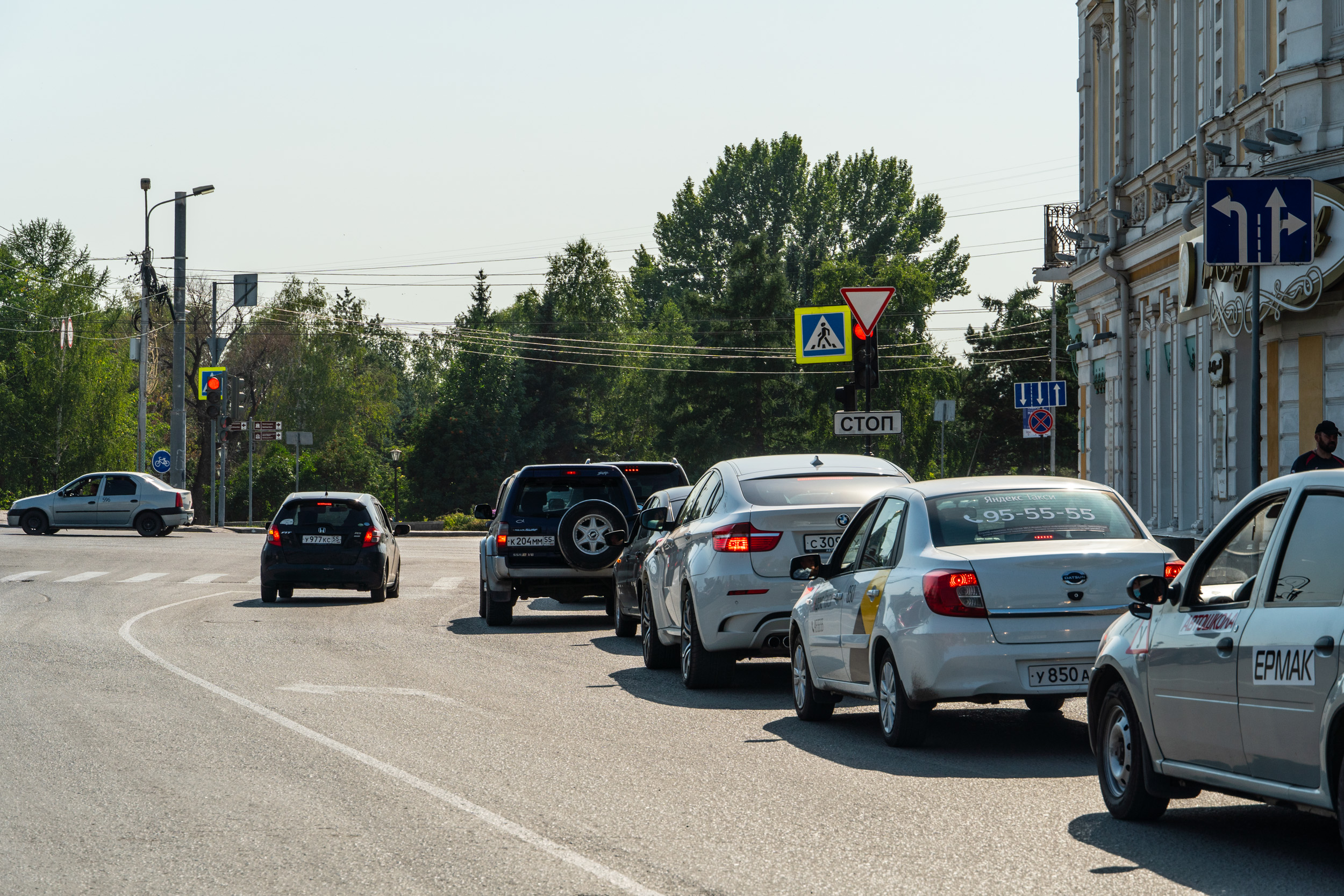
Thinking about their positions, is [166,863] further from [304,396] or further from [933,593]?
[304,396]

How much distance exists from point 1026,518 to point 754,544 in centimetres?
309

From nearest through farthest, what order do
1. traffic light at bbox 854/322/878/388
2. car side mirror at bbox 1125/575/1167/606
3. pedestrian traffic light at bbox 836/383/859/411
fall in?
car side mirror at bbox 1125/575/1167/606 → traffic light at bbox 854/322/878/388 → pedestrian traffic light at bbox 836/383/859/411

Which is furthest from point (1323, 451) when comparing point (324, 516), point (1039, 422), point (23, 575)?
point (1039, 422)

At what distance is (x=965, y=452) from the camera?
93250 millimetres

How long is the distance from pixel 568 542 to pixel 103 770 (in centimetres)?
1064

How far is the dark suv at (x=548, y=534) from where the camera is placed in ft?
63.8

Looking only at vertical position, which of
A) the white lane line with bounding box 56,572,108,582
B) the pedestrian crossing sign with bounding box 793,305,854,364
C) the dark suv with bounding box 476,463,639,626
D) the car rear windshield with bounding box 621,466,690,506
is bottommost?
the white lane line with bounding box 56,572,108,582

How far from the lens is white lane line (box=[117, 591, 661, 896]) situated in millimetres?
6188

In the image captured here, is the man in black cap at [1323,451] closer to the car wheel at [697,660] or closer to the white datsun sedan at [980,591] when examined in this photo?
the white datsun sedan at [980,591]

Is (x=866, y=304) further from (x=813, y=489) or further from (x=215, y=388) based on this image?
(x=215, y=388)

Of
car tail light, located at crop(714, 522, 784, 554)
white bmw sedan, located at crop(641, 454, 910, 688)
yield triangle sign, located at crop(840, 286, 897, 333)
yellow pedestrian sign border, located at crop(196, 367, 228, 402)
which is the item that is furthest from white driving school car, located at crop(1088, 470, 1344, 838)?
yellow pedestrian sign border, located at crop(196, 367, 228, 402)

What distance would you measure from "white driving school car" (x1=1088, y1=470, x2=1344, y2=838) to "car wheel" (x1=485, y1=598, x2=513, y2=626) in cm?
1303

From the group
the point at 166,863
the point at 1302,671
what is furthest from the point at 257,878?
the point at 1302,671

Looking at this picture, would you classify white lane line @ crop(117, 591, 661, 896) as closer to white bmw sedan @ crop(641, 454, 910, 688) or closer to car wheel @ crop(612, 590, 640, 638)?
white bmw sedan @ crop(641, 454, 910, 688)
